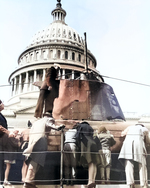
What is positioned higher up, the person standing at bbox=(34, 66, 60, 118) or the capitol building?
the capitol building

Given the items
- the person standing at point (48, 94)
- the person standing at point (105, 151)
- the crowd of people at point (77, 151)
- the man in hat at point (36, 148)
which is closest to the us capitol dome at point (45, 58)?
the person standing at point (48, 94)

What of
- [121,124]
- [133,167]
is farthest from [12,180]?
[121,124]

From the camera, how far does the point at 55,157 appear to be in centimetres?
756

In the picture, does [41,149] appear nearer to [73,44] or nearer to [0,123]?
[0,123]

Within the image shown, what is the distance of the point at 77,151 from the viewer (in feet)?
24.2

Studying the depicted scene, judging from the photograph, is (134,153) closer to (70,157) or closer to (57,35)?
(70,157)

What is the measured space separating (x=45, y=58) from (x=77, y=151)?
60773 mm

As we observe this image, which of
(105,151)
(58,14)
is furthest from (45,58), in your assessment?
(105,151)

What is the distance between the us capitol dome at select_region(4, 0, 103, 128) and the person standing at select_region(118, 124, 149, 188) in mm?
49879

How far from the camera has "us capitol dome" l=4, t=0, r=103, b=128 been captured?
63.4 m

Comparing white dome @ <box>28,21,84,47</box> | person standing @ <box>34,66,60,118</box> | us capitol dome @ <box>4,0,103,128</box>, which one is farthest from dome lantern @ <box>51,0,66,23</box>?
person standing @ <box>34,66,60,118</box>

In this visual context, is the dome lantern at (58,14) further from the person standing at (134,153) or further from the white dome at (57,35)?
the person standing at (134,153)

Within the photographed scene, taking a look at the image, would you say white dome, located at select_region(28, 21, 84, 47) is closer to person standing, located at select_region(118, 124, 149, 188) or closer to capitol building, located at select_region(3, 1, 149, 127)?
capitol building, located at select_region(3, 1, 149, 127)

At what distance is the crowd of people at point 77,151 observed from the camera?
7.28 metres
